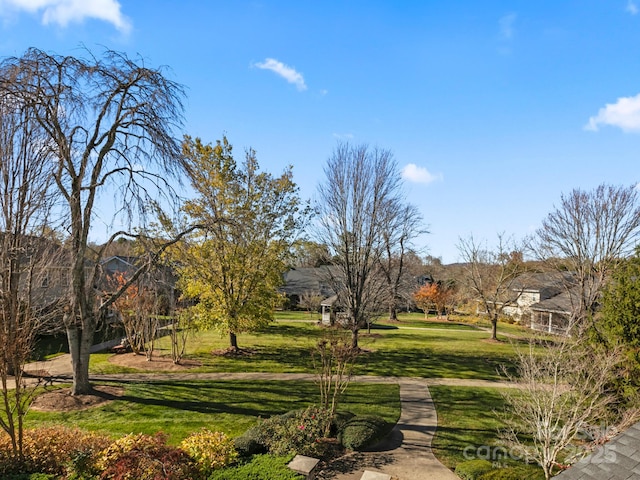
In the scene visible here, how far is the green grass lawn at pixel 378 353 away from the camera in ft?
55.5

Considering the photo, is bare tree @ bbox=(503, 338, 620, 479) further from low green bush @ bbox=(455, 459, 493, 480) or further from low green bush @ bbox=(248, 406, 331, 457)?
low green bush @ bbox=(248, 406, 331, 457)

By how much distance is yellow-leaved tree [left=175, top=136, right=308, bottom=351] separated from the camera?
18453mm

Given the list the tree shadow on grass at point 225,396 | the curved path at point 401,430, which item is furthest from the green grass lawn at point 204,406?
Answer: the curved path at point 401,430

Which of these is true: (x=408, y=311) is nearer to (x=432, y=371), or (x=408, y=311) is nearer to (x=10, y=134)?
(x=432, y=371)

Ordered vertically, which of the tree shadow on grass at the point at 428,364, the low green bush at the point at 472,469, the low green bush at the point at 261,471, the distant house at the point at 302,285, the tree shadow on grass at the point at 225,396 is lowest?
the tree shadow on grass at the point at 428,364

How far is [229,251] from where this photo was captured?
18750 mm

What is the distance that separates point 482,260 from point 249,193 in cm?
2028

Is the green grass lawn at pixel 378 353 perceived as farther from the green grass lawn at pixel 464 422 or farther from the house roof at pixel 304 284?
the house roof at pixel 304 284

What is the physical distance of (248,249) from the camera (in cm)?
1917

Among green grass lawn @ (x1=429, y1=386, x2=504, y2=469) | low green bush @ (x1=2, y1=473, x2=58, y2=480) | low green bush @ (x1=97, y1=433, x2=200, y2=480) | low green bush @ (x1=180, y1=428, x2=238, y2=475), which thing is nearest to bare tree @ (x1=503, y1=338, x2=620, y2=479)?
green grass lawn @ (x1=429, y1=386, x2=504, y2=469)

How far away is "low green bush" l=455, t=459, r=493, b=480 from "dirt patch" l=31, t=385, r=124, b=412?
9677 millimetres

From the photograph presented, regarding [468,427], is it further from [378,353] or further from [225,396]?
[378,353]

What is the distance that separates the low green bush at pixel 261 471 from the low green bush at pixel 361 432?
1941 millimetres

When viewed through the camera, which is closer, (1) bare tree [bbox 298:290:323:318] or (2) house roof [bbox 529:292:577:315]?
(2) house roof [bbox 529:292:577:315]
